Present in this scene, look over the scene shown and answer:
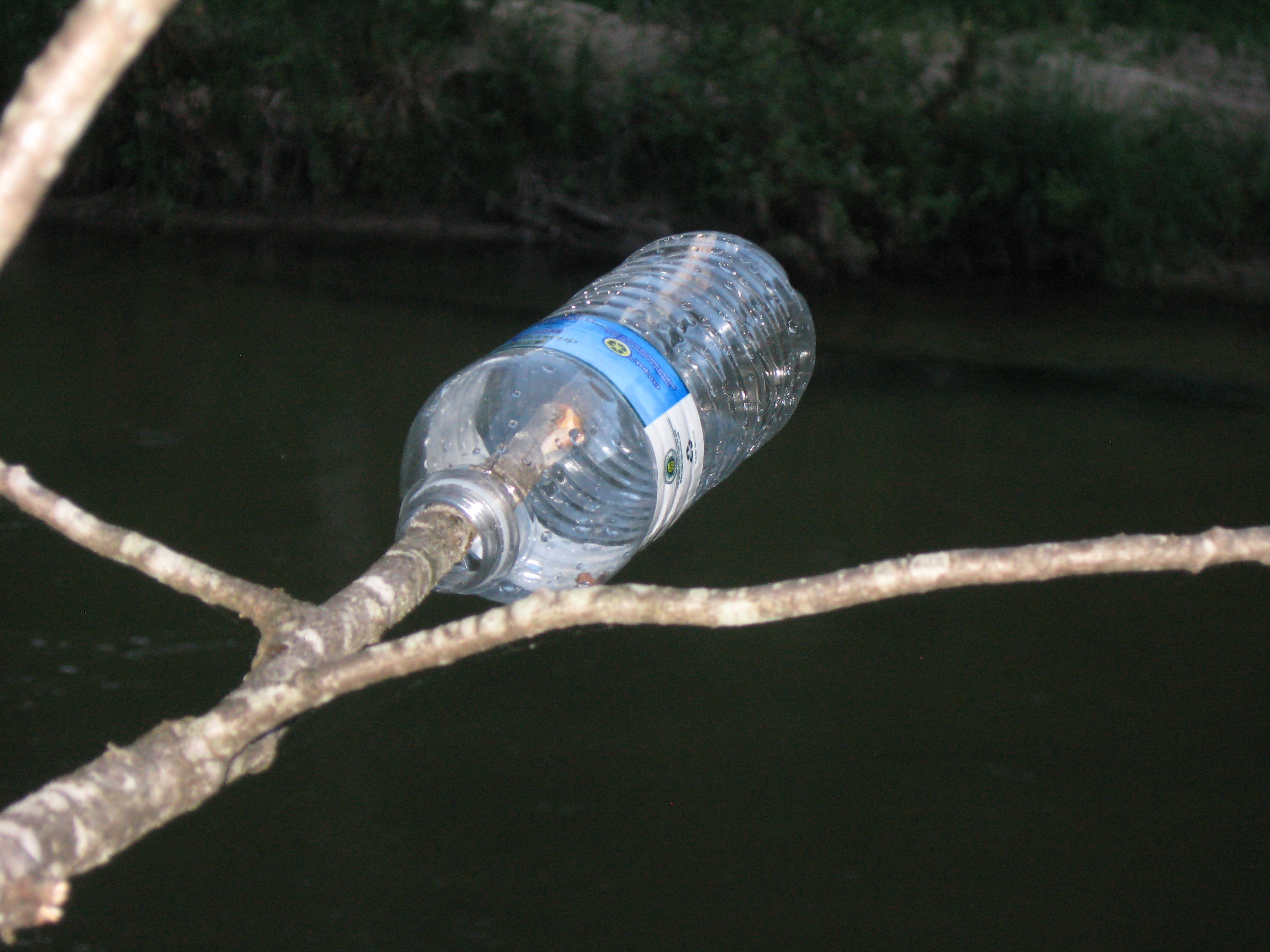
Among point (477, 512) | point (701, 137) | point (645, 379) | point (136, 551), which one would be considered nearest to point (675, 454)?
point (645, 379)

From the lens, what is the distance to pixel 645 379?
0.92m

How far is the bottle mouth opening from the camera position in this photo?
79 centimetres

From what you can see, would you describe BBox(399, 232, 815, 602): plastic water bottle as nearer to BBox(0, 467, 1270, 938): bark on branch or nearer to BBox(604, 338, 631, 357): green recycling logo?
BBox(604, 338, 631, 357): green recycling logo

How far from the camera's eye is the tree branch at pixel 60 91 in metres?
0.29

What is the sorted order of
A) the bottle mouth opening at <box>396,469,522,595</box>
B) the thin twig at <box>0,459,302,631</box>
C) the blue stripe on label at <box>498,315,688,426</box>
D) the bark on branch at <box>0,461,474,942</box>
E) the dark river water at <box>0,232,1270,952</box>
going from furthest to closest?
1. the dark river water at <box>0,232,1270,952</box>
2. the blue stripe on label at <box>498,315,688,426</box>
3. the bottle mouth opening at <box>396,469,522,595</box>
4. the thin twig at <box>0,459,302,631</box>
5. the bark on branch at <box>0,461,474,942</box>

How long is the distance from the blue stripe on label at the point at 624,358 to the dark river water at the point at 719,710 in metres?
0.80

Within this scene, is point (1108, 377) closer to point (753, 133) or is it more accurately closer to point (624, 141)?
point (753, 133)

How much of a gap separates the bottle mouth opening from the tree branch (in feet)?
1.55

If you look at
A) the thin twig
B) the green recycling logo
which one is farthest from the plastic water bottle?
the thin twig

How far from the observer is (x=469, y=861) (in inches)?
61.7

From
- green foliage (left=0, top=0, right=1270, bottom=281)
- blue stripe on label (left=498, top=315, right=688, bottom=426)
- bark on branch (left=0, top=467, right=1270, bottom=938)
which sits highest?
bark on branch (left=0, top=467, right=1270, bottom=938)

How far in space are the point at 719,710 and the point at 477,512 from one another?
3.78 ft

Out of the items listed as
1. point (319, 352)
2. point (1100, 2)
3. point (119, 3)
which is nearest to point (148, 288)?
point (319, 352)

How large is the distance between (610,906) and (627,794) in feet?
0.67
